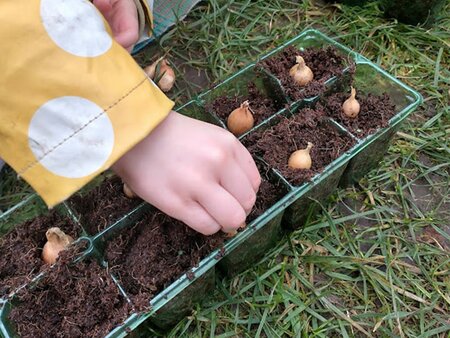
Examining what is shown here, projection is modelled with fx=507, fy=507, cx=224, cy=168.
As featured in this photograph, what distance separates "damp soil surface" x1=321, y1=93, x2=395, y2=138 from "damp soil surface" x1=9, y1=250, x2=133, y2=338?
0.50 meters

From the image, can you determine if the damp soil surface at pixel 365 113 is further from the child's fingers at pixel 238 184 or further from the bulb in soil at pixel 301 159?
the child's fingers at pixel 238 184

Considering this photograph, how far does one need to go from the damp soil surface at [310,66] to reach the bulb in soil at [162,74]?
8.2 inches

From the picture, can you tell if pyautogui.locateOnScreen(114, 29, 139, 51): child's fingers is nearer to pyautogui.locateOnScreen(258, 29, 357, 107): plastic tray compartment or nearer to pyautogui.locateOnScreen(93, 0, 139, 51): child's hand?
pyautogui.locateOnScreen(93, 0, 139, 51): child's hand

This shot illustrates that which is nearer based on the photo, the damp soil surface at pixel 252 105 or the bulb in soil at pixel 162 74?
the damp soil surface at pixel 252 105

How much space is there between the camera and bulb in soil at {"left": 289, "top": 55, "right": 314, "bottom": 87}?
961 mm

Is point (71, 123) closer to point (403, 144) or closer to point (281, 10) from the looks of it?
point (403, 144)

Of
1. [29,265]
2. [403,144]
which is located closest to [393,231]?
[403,144]

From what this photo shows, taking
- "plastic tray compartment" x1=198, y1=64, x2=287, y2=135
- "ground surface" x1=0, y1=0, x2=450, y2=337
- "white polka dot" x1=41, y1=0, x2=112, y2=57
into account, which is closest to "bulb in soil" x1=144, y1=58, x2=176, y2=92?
"ground surface" x1=0, y1=0, x2=450, y2=337

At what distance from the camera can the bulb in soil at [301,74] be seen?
961 millimetres

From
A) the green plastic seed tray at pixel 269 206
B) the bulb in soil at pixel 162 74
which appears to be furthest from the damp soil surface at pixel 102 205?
the bulb in soil at pixel 162 74

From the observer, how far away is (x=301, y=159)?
84 centimetres

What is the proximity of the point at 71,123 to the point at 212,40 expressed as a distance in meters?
0.78

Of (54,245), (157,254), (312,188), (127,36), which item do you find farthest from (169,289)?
(127,36)

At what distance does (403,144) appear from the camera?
42.4 inches
